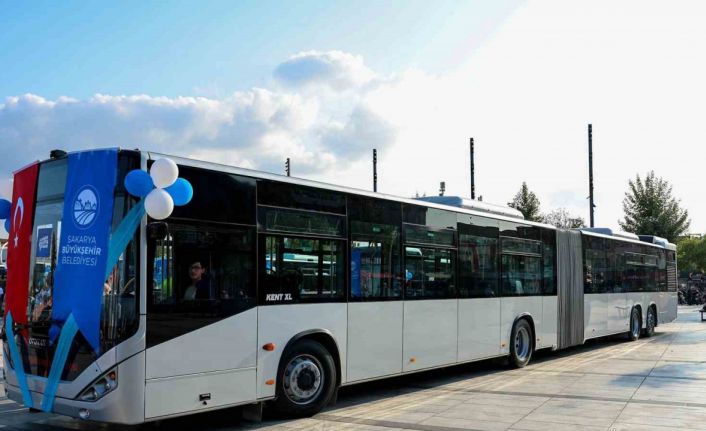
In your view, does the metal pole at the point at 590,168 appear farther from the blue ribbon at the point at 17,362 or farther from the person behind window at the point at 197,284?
the blue ribbon at the point at 17,362

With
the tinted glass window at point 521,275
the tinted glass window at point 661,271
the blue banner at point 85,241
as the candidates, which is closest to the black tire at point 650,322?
the tinted glass window at point 661,271

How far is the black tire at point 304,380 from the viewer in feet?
27.7

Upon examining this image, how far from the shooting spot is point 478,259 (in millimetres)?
12586

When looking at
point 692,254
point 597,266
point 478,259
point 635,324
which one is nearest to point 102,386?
point 478,259

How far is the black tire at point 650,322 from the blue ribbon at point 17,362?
1869cm

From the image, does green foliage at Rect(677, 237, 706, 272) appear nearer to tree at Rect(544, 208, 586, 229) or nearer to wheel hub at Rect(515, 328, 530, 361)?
tree at Rect(544, 208, 586, 229)

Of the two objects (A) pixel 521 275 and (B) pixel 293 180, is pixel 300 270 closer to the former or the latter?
(B) pixel 293 180

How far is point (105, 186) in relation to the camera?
698 cm

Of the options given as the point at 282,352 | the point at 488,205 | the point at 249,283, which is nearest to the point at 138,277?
the point at 249,283

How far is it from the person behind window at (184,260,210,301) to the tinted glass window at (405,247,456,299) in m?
3.96

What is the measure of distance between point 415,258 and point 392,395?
7.10 feet

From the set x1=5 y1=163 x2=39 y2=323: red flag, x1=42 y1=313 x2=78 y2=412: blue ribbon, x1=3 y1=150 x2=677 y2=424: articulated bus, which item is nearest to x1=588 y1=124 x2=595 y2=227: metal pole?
x1=3 y1=150 x2=677 y2=424: articulated bus

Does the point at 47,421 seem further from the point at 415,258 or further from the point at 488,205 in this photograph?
the point at 488,205

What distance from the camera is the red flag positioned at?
765cm
